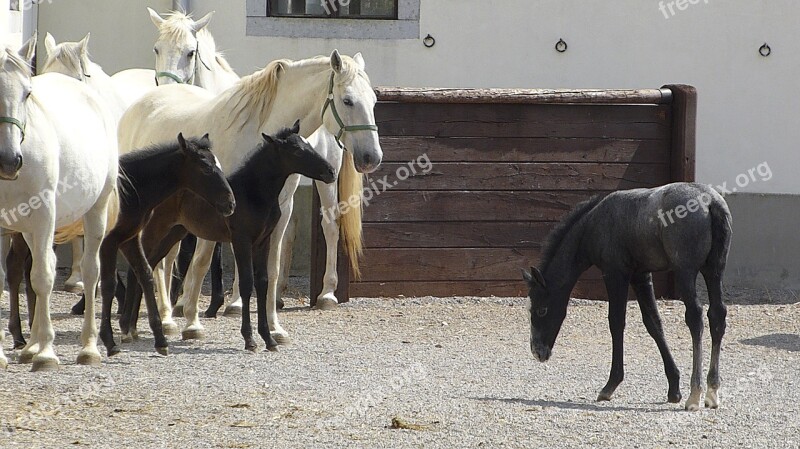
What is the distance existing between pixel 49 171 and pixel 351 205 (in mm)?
4188

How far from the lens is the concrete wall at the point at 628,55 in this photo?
501 inches

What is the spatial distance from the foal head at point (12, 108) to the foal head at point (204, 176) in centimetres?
133

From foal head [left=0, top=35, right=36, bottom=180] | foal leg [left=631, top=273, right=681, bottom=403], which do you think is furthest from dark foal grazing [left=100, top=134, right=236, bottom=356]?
foal leg [left=631, top=273, right=681, bottom=403]

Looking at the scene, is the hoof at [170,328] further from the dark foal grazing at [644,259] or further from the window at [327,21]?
the window at [327,21]

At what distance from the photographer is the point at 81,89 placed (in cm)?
766

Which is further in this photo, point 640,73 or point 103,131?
point 640,73

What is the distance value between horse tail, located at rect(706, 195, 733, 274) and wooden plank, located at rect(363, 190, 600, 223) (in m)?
4.75

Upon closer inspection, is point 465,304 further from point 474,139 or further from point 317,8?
point 317,8

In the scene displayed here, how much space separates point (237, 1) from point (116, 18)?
1.24m

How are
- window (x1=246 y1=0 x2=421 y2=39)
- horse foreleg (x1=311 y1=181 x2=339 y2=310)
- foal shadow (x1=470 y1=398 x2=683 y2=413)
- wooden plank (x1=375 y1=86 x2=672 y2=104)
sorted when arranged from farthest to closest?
window (x1=246 y1=0 x2=421 y2=39) < wooden plank (x1=375 y1=86 x2=672 y2=104) < horse foreleg (x1=311 y1=181 x2=339 y2=310) < foal shadow (x1=470 y1=398 x2=683 y2=413)

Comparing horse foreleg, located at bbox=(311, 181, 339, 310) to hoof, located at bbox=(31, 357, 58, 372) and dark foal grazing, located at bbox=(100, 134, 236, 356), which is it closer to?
dark foal grazing, located at bbox=(100, 134, 236, 356)

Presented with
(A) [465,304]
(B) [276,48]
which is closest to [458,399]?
(A) [465,304]

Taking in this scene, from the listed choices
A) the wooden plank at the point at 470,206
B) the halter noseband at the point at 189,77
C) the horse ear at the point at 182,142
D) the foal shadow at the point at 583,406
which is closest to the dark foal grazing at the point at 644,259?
the foal shadow at the point at 583,406

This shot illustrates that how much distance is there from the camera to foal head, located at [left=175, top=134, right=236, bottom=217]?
24.5 ft
